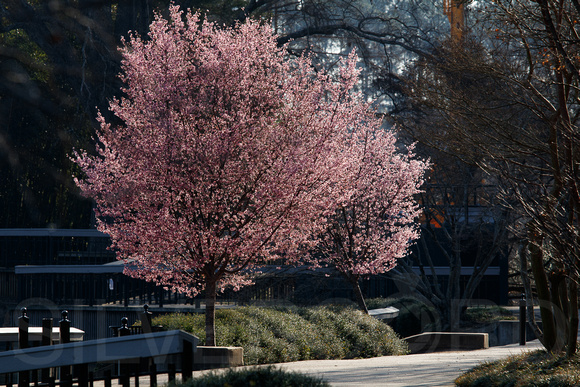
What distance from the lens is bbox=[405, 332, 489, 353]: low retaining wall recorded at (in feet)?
57.5

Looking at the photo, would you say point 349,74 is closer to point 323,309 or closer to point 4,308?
point 323,309

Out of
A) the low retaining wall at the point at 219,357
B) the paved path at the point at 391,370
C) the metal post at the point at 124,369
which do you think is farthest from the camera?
the low retaining wall at the point at 219,357

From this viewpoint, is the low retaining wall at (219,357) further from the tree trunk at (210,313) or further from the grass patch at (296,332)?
the grass patch at (296,332)

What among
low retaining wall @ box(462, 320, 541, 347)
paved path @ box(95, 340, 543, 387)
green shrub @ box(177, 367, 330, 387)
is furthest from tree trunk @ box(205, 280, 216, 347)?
low retaining wall @ box(462, 320, 541, 347)

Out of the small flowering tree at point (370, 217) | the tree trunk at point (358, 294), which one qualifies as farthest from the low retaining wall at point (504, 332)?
the tree trunk at point (358, 294)

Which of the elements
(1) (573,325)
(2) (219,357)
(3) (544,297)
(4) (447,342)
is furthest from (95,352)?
(4) (447,342)

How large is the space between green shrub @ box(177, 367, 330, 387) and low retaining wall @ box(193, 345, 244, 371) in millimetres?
5352

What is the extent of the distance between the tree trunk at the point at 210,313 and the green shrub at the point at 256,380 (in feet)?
19.7

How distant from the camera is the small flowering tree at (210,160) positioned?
480 inches

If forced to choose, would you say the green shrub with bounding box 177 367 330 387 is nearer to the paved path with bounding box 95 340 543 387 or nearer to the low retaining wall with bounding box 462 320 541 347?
the paved path with bounding box 95 340 543 387

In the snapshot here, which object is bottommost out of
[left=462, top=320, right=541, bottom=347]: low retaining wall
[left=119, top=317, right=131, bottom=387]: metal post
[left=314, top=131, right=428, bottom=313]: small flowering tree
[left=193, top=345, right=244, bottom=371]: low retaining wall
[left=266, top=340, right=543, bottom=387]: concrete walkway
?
[left=462, top=320, right=541, bottom=347]: low retaining wall

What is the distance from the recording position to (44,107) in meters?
28.5

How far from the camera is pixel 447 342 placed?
59.0 ft

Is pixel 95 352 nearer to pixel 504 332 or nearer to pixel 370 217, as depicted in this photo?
pixel 370 217
